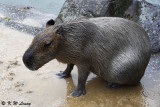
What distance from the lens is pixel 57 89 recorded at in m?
5.09

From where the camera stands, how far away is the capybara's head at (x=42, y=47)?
4.30m

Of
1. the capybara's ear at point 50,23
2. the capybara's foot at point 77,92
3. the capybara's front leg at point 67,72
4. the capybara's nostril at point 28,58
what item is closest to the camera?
the capybara's nostril at point 28,58

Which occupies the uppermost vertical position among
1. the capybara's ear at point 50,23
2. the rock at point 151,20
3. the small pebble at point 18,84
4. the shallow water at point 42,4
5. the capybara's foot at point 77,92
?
the capybara's ear at point 50,23

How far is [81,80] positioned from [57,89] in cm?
54

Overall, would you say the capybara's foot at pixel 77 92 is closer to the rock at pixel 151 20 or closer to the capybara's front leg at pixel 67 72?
the capybara's front leg at pixel 67 72

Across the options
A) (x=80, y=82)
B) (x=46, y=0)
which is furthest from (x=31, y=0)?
(x=80, y=82)

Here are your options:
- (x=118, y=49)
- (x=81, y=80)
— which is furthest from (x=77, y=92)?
(x=118, y=49)

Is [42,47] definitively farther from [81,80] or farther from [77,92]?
[77,92]

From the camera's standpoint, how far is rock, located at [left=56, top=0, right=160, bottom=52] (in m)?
6.90

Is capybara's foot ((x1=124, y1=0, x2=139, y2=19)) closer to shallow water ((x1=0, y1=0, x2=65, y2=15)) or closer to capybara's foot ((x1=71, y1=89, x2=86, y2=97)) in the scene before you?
capybara's foot ((x1=71, y1=89, x2=86, y2=97))

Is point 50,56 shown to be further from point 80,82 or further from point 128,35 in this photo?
point 128,35

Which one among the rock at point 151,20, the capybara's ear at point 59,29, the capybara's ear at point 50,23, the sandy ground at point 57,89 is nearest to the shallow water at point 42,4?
the rock at point 151,20

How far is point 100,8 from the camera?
22.9 ft

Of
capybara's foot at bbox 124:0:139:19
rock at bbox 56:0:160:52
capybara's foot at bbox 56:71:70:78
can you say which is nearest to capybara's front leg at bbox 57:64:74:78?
capybara's foot at bbox 56:71:70:78
